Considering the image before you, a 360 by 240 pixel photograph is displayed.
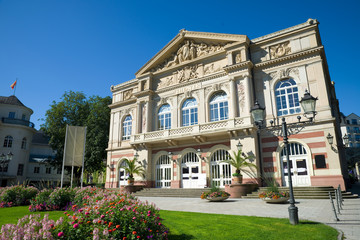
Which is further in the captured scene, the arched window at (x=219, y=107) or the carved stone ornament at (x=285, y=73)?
the arched window at (x=219, y=107)

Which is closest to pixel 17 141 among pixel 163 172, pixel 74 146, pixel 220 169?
pixel 163 172

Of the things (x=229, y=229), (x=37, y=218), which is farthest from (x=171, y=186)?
(x=37, y=218)

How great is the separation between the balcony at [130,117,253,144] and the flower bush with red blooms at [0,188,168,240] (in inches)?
579

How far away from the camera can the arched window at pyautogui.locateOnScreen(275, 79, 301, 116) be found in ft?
63.1

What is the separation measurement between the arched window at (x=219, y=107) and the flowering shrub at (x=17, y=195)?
50.5 ft

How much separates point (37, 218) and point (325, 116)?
18.8m

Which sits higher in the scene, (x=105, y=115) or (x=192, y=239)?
(x=105, y=115)

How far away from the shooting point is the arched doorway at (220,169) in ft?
66.6

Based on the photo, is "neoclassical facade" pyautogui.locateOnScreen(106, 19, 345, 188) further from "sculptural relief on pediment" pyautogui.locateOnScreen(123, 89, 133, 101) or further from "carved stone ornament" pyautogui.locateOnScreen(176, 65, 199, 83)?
"sculptural relief on pediment" pyautogui.locateOnScreen(123, 89, 133, 101)

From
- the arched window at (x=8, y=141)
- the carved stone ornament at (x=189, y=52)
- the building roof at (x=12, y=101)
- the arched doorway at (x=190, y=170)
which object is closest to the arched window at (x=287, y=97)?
the carved stone ornament at (x=189, y=52)

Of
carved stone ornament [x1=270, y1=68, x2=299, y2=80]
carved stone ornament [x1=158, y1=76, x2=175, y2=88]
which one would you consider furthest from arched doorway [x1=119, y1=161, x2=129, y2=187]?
carved stone ornament [x1=270, y1=68, x2=299, y2=80]

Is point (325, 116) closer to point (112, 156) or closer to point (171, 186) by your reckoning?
point (171, 186)

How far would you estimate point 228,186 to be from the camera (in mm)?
17500

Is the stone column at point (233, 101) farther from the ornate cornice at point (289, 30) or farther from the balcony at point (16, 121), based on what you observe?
the balcony at point (16, 121)
